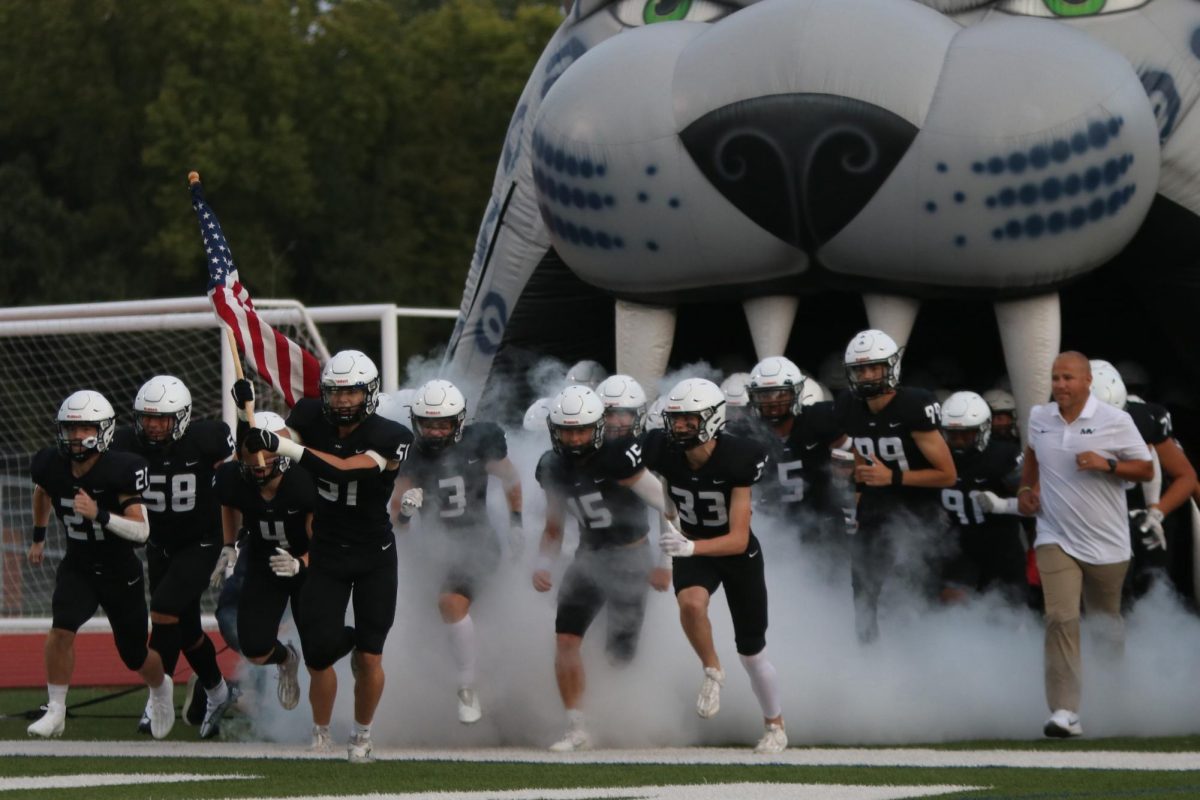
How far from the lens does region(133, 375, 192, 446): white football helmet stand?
10.1 m

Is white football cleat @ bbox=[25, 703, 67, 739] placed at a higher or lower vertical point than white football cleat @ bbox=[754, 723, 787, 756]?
lower

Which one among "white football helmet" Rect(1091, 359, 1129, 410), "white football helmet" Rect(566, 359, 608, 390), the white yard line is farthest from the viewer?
"white football helmet" Rect(566, 359, 608, 390)

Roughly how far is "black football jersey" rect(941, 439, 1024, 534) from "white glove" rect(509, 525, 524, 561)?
2095mm

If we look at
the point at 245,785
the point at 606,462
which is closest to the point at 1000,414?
the point at 606,462

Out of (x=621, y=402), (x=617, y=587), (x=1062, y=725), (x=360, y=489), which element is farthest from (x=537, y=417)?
(x=1062, y=725)

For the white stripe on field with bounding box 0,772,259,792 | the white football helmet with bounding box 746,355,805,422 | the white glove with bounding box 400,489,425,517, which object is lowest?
the white stripe on field with bounding box 0,772,259,792

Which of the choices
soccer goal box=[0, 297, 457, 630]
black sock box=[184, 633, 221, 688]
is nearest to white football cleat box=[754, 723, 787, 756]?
black sock box=[184, 633, 221, 688]

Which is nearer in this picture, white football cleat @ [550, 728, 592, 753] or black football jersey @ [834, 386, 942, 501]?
white football cleat @ [550, 728, 592, 753]

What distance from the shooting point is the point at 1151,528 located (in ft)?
33.3

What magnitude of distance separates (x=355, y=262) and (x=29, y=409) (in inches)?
736

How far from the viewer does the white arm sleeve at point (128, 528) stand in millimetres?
9633

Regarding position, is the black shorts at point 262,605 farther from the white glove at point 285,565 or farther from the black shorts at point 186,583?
the black shorts at point 186,583

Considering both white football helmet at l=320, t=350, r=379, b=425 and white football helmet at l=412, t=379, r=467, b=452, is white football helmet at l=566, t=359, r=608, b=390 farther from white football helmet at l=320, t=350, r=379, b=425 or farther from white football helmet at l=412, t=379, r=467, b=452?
white football helmet at l=320, t=350, r=379, b=425

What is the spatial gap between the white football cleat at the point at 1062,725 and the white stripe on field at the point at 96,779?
10.7 feet
